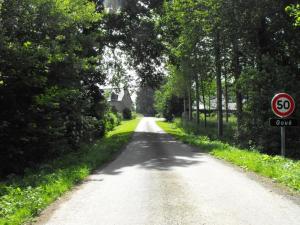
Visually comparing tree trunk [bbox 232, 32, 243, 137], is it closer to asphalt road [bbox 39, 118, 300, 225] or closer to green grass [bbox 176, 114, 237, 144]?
green grass [bbox 176, 114, 237, 144]

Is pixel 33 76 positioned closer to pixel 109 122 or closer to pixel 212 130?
pixel 212 130

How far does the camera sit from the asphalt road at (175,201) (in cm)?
707

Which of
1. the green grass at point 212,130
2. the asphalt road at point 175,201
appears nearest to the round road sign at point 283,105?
the asphalt road at point 175,201

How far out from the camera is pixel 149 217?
7215mm

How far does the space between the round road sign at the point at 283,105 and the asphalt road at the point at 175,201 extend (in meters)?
2.01

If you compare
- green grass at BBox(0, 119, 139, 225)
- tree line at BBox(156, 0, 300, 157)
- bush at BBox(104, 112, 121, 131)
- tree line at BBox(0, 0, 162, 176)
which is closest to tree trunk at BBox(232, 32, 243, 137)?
tree line at BBox(156, 0, 300, 157)

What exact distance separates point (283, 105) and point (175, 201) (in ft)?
16.7

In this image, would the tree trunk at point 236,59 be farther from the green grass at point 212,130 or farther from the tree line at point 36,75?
the tree line at point 36,75

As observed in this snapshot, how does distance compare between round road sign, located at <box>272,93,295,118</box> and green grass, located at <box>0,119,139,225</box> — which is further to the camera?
round road sign, located at <box>272,93,295,118</box>

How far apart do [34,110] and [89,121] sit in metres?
9.39

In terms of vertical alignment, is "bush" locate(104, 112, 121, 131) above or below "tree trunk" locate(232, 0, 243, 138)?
below

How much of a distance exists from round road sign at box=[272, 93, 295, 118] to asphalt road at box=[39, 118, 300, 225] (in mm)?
2006

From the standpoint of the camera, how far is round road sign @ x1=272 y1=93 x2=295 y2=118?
11.9 m

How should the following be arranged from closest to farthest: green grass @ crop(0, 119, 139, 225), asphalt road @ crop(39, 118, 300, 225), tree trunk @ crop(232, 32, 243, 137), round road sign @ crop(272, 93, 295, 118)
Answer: asphalt road @ crop(39, 118, 300, 225) → green grass @ crop(0, 119, 139, 225) → round road sign @ crop(272, 93, 295, 118) → tree trunk @ crop(232, 32, 243, 137)
